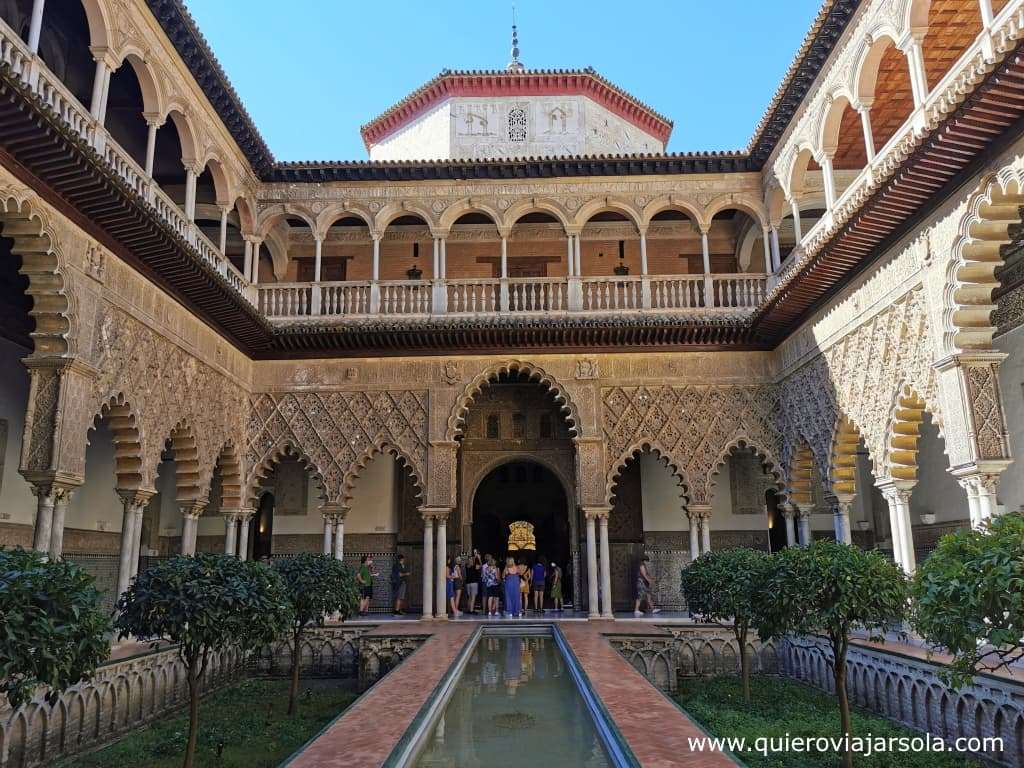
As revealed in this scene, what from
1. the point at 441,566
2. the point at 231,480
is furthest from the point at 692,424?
the point at 231,480

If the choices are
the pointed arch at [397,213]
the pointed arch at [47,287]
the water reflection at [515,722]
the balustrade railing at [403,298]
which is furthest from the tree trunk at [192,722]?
the pointed arch at [397,213]

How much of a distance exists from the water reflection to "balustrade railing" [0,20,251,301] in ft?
18.9

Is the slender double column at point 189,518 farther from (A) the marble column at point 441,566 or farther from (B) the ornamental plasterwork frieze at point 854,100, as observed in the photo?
(B) the ornamental plasterwork frieze at point 854,100

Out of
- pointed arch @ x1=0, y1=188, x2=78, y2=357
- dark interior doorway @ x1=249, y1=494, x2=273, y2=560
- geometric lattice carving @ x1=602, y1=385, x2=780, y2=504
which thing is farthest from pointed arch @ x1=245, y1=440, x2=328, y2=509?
pointed arch @ x1=0, y1=188, x2=78, y2=357

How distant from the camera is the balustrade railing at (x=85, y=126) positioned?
6.52 meters

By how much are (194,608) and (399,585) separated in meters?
8.47

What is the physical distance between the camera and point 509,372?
12547mm

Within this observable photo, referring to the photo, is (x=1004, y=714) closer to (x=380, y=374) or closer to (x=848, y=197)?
(x=848, y=197)

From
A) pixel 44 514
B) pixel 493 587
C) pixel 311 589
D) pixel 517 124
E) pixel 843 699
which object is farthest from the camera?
pixel 517 124

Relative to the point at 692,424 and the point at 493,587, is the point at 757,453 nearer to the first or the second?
the point at 692,424

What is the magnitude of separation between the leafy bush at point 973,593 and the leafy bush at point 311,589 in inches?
223

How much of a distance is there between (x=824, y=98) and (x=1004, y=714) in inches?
303

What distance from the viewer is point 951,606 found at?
4.05m

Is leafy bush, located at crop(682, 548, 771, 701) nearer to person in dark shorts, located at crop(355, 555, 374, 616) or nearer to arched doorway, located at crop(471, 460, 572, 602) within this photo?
person in dark shorts, located at crop(355, 555, 374, 616)
